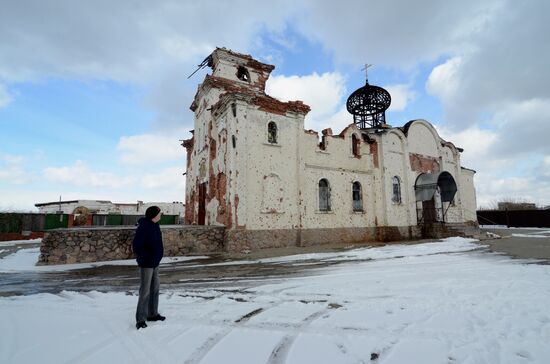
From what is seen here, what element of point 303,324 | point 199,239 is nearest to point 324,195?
point 199,239

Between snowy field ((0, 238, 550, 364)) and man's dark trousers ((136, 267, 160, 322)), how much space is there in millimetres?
A: 201

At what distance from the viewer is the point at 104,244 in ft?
38.6

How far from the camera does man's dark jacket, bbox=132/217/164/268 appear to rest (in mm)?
4172

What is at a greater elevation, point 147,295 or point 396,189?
point 396,189

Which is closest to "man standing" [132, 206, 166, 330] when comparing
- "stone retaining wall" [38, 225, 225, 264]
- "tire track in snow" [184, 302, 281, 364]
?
"tire track in snow" [184, 302, 281, 364]

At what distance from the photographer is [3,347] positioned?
3.41 m

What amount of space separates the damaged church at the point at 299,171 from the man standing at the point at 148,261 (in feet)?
31.7

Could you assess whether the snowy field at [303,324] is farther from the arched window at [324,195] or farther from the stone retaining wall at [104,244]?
the arched window at [324,195]

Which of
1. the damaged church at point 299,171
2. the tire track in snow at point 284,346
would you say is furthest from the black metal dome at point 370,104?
the tire track in snow at point 284,346

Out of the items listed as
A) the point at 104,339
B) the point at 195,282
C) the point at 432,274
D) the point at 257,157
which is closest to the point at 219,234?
the point at 257,157

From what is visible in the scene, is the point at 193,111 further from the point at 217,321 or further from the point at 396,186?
the point at 217,321

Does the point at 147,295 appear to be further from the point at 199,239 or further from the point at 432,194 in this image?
the point at 432,194

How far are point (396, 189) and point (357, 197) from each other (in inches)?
152

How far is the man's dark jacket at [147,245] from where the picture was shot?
4.17 metres
